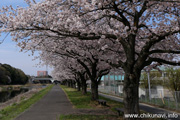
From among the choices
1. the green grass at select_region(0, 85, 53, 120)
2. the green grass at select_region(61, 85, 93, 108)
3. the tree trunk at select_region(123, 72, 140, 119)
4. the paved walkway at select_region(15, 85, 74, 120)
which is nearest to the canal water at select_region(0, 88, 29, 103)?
the green grass at select_region(0, 85, 53, 120)

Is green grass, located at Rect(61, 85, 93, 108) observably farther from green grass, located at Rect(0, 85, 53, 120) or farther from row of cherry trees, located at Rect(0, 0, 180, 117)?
row of cherry trees, located at Rect(0, 0, 180, 117)

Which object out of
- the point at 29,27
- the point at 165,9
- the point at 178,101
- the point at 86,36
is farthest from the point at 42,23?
the point at 178,101

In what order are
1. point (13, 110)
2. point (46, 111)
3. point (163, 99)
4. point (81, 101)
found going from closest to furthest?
point (46, 111), point (13, 110), point (163, 99), point (81, 101)

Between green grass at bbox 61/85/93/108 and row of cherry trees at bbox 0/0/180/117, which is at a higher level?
row of cherry trees at bbox 0/0/180/117

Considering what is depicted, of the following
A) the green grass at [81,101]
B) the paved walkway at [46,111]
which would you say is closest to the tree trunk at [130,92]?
the paved walkway at [46,111]

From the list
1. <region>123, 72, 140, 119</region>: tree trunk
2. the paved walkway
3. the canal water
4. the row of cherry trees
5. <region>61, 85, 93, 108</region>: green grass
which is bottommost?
the canal water

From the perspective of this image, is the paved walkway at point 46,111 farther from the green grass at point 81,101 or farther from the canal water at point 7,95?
the canal water at point 7,95

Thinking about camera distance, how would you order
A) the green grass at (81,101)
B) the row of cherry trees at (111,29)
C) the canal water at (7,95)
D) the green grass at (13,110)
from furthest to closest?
the canal water at (7,95), the green grass at (81,101), the green grass at (13,110), the row of cherry trees at (111,29)

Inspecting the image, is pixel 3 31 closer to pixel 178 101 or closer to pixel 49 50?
pixel 49 50

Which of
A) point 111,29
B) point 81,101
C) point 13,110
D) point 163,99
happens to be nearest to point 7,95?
point 81,101

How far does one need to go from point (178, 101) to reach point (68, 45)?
10.1m

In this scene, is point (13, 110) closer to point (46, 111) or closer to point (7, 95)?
point (46, 111)

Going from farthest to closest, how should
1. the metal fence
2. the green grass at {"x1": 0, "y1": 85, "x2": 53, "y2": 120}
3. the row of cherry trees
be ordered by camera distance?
1. the metal fence
2. the green grass at {"x1": 0, "y1": 85, "x2": 53, "y2": 120}
3. the row of cherry trees

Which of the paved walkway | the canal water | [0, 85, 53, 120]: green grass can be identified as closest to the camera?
the paved walkway
